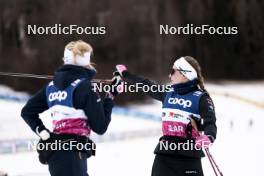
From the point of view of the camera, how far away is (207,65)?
26703 millimetres

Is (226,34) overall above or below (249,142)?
above

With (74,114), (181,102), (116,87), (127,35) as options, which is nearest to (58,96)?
(74,114)

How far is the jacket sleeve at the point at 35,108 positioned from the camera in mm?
3992

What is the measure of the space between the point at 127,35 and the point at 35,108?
2083 centimetres

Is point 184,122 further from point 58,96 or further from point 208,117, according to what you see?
point 58,96

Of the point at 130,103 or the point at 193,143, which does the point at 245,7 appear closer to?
the point at 130,103

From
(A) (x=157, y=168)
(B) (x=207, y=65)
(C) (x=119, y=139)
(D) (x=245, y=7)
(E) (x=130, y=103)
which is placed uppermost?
(D) (x=245, y=7)

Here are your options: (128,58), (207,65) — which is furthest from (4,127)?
(207,65)

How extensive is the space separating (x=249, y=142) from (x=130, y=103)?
389 inches

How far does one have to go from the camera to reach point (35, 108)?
4.00 meters

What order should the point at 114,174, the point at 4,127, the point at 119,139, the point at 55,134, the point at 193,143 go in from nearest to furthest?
the point at 55,134
the point at 193,143
the point at 114,174
the point at 119,139
the point at 4,127

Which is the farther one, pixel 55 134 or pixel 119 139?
pixel 119 139

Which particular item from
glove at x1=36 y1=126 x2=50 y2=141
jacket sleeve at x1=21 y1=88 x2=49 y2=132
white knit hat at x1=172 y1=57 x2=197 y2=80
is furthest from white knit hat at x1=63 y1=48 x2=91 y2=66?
white knit hat at x1=172 y1=57 x2=197 y2=80

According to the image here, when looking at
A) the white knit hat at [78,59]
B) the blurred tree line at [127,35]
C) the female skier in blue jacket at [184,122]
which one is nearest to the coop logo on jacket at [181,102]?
the female skier in blue jacket at [184,122]
